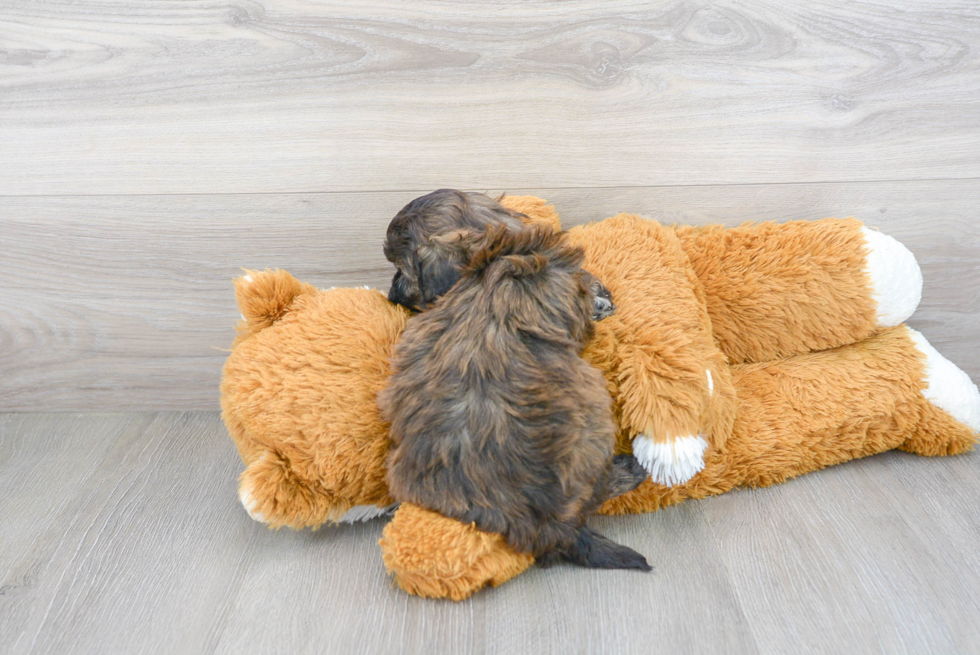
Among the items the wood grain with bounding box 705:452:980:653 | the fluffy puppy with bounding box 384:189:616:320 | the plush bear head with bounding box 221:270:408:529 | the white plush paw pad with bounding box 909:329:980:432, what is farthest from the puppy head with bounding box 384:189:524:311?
the white plush paw pad with bounding box 909:329:980:432

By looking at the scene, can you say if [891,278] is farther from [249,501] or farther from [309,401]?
[249,501]

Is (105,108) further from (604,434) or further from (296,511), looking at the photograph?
(604,434)

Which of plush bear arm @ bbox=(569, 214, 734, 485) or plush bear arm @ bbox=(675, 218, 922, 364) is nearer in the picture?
plush bear arm @ bbox=(569, 214, 734, 485)

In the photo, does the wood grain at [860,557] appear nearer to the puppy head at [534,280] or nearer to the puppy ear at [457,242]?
the puppy head at [534,280]

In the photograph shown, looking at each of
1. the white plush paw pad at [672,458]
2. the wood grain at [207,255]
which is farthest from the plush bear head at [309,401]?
the white plush paw pad at [672,458]

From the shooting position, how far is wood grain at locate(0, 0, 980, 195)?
1.52 m

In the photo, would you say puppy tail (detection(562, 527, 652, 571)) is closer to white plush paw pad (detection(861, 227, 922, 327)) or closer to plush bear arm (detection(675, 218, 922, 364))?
plush bear arm (detection(675, 218, 922, 364))

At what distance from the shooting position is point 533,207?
60.2 inches

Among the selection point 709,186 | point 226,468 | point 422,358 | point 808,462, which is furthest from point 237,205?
point 808,462

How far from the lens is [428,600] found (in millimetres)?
1204

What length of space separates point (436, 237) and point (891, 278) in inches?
38.7

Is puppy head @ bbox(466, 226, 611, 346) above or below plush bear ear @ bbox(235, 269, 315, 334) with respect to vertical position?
above

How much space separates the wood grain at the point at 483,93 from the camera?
1.52m

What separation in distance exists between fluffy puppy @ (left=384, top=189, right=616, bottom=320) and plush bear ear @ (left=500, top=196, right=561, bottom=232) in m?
0.13
